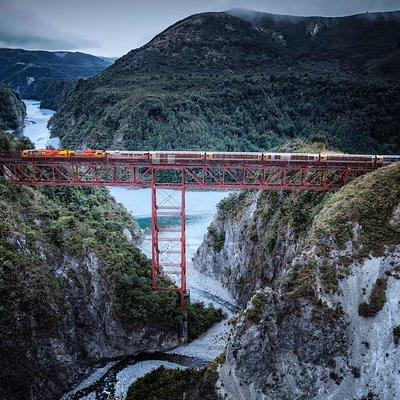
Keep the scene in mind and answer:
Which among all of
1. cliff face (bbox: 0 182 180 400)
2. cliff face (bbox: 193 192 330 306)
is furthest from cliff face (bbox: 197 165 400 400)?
cliff face (bbox: 0 182 180 400)

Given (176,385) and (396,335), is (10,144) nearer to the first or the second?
(176,385)

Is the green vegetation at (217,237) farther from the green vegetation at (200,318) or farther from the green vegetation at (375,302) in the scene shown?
the green vegetation at (375,302)

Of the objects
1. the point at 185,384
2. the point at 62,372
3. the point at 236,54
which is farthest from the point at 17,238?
the point at 236,54

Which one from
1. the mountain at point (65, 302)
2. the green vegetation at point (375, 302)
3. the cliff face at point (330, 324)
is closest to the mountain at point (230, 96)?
the mountain at point (65, 302)

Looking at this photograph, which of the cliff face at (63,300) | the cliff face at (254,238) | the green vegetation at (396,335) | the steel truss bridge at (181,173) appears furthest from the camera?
the cliff face at (254,238)

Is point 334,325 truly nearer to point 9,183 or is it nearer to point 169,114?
point 9,183

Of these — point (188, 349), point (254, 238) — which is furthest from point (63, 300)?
point (254, 238)
